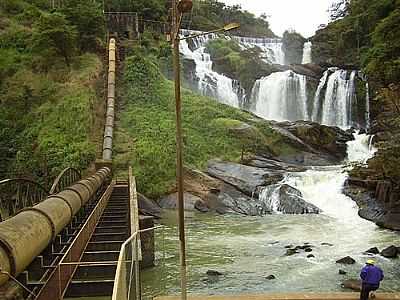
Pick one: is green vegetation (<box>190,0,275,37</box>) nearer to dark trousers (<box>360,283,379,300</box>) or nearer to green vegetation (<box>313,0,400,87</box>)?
green vegetation (<box>313,0,400,87</box>)

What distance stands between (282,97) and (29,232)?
127 feet

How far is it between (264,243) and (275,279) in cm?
434

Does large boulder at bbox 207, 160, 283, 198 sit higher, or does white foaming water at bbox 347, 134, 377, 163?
white foaming water at bbox 347, 134, 377, 163

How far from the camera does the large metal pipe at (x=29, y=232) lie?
5.11 m

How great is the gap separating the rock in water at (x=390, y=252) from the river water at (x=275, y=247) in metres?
0.28

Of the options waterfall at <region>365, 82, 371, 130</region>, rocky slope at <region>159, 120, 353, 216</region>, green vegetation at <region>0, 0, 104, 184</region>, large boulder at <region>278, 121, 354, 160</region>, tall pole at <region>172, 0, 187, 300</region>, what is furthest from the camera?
waterfall at <region>365, 82, 371, 130</region>

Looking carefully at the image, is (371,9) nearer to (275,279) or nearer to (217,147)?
(217,147)

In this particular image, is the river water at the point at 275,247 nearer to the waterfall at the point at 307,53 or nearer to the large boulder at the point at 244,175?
the large boulder at the point at 244,175

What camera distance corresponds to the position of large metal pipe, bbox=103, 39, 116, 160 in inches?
1065

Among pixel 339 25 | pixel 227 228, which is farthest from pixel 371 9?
pixel 227 228

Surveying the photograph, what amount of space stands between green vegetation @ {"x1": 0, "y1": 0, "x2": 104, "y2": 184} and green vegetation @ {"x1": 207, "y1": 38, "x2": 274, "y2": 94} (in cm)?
1324

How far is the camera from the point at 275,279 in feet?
45.5

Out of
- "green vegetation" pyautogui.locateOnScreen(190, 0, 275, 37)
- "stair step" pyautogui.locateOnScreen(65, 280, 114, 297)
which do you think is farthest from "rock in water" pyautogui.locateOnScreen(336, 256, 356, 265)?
"green vegetation" pyautogui.locateOnScreen(190, 0, 275, 37)

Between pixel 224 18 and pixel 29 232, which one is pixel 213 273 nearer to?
pixel 29 232
